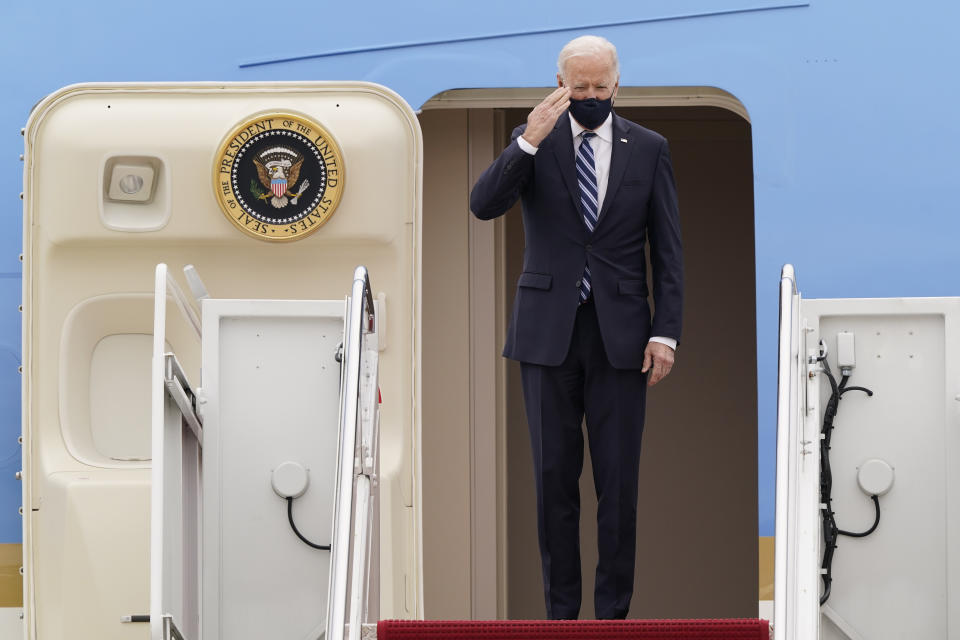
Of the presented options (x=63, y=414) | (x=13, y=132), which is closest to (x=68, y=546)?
(x=63, y=414)

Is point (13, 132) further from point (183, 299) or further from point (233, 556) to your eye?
point (233, 556)

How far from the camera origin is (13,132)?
4422 millimetres

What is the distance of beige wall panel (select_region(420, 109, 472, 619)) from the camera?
5586 mm

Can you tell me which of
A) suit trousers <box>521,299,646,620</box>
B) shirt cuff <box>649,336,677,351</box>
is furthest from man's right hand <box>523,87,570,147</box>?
shirt cuff <box>649,336,677,351</box>

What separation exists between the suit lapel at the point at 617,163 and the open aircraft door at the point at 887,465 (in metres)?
0.53

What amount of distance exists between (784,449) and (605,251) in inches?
35.5

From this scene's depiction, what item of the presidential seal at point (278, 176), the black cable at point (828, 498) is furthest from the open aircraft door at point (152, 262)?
the black cable at point (828, 498)

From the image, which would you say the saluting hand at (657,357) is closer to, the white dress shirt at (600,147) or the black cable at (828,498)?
the white dress shirt at (600,147)

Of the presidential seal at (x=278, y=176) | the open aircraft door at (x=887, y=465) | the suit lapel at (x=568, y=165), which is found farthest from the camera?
the presidential seal at (x=278, y=176)

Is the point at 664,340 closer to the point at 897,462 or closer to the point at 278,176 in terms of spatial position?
the point at 897,462

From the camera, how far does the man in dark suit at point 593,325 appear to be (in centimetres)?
363

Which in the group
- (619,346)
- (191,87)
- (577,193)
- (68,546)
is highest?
(191,87)

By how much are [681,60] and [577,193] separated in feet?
3.07

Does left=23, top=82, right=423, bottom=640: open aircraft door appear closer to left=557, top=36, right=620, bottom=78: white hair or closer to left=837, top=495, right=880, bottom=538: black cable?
left=557, top=36, right=620, bottom=78: white hair
